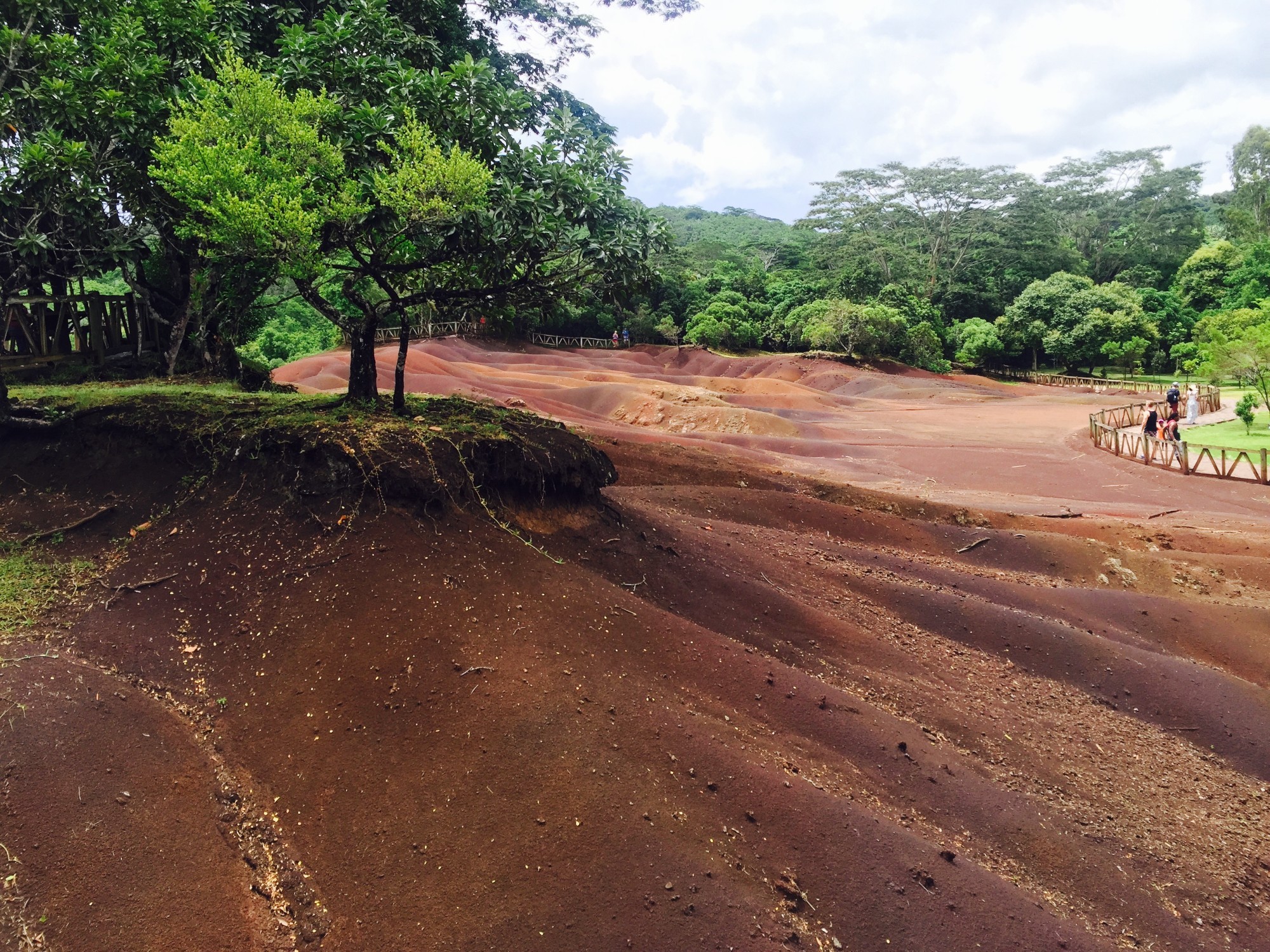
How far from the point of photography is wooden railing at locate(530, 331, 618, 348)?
52531 mm

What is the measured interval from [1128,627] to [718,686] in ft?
25.5

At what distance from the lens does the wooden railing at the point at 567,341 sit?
52.5 meters

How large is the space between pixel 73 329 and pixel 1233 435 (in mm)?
32233

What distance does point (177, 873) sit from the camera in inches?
170

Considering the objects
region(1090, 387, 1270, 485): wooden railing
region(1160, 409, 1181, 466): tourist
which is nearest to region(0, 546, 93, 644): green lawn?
region(1090, 387, 1270, 485): wooden railing

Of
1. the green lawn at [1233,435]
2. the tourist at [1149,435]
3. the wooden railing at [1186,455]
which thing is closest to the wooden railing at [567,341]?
the wooden railing at [1186,455]

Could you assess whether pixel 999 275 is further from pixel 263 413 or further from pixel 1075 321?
pixel 263 413

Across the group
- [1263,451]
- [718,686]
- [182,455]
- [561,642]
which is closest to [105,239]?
[182,455]

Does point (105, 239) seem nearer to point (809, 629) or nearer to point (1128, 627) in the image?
point (809, 629)

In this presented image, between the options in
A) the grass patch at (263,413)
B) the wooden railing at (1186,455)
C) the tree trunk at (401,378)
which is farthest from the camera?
the wooden railing at (1186,455)

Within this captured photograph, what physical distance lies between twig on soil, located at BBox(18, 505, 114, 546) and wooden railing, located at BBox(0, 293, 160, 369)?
601 centimetres

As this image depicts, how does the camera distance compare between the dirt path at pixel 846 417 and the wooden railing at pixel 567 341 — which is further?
the wooden railing at pixel 567 341

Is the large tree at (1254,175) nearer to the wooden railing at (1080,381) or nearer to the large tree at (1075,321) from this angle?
the large tree at (1075,321)

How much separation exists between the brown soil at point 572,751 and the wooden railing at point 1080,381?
35.7m
